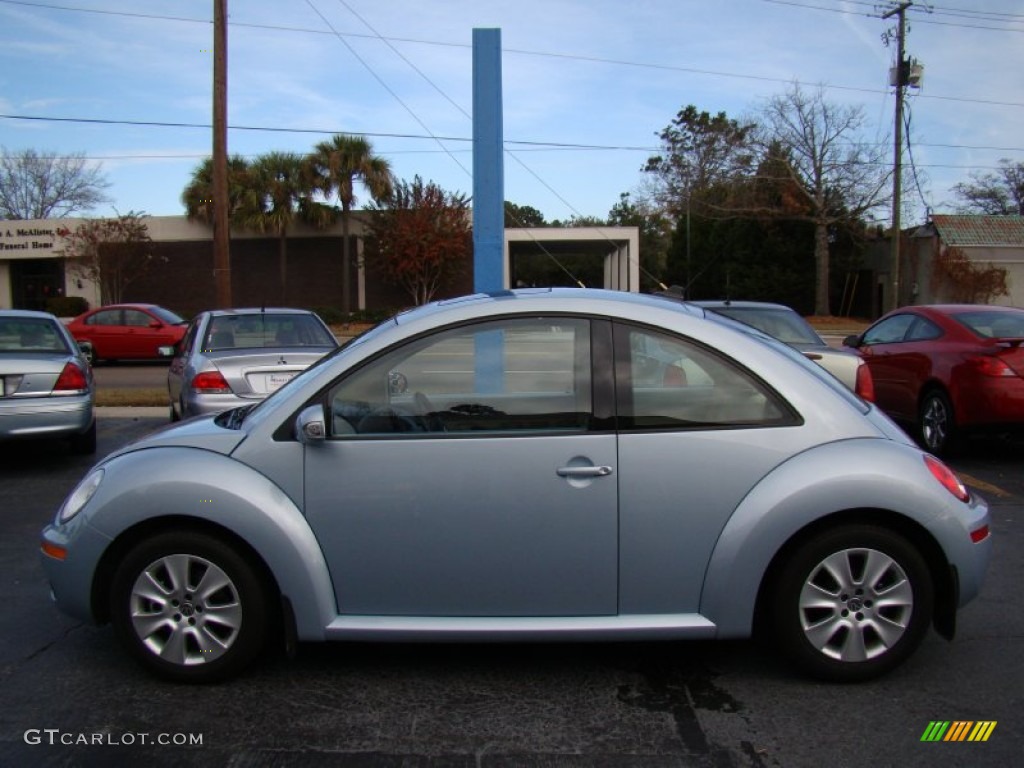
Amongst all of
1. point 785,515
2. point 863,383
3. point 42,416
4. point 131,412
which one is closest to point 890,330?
point 863,383

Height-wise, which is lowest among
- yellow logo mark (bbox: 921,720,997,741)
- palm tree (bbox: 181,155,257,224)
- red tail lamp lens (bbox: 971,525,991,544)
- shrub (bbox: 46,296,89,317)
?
yellow logo mark (bbox: 921,720,997,741)

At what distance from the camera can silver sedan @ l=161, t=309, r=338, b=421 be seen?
26.4ft

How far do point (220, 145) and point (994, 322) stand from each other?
41.4 feet

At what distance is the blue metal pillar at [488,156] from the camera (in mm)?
8844

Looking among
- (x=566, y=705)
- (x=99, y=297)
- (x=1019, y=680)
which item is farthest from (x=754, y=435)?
(x=99, y=297)

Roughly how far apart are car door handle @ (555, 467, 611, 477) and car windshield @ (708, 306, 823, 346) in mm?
5878

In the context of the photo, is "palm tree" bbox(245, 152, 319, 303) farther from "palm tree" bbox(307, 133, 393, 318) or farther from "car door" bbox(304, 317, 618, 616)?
"car door" bbox(304, 317, 618, 616)

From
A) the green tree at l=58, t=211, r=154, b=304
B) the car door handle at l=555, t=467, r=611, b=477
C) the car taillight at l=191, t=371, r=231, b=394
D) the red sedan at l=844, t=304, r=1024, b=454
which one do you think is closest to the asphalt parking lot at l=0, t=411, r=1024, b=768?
the car door handle at l=555, t=467, r=611, b=477

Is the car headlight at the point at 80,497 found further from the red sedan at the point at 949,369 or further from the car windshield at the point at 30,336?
the red sedan at the point at 949,369

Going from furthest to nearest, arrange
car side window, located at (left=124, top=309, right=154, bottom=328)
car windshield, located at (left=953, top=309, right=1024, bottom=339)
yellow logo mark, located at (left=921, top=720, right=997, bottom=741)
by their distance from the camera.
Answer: car side window, located at (left=124, top=309, right=154, bottom=328), car windshield, located at (left=953, top=309, right=1024, bottom=339), yellow logo mark, located at (left=921, top=720, right=997, bottom=741)

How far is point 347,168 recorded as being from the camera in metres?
35.8

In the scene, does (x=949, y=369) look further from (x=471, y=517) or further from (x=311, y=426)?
(x=311, y=426)

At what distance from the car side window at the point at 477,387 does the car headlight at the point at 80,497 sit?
1.07 metres

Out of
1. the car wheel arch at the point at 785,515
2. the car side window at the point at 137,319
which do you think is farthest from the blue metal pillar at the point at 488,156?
the car side window at the point at 137,319
